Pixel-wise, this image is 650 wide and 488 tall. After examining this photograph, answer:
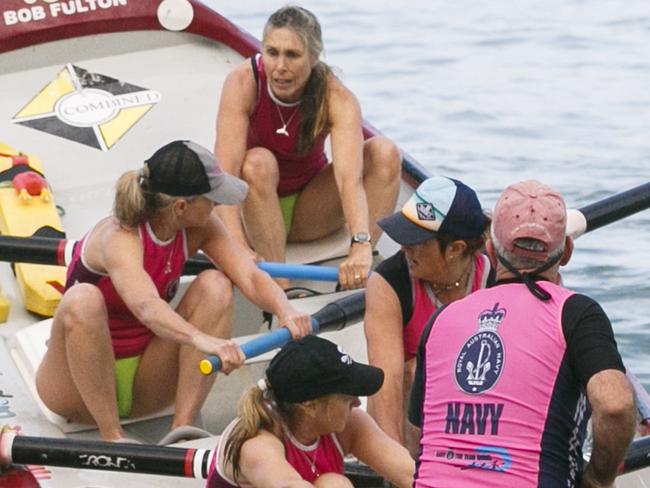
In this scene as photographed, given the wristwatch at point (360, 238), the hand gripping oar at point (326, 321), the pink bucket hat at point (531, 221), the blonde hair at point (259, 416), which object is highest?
the pink bucket hat at point (531, 221)

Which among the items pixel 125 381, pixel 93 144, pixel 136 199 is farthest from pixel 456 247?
pixel 93 144

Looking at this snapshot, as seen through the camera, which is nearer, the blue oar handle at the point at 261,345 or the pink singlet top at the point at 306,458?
the pink singlet top at the point at 306,458

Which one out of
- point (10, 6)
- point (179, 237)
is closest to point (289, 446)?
point (179, 237)

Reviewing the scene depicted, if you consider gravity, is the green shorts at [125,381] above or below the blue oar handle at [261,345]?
below

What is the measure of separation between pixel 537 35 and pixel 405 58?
916 mm

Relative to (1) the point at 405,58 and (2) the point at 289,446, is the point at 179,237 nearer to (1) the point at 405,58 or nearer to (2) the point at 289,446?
(2) the point at 289,446

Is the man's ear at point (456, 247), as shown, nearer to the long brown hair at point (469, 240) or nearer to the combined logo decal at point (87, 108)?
Result: the long brown hair at point (469, 240)

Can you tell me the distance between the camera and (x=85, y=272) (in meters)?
4.84

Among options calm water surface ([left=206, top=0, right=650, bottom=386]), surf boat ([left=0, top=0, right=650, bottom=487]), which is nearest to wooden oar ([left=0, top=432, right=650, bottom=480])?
surf boat ([left=0, top=0, right=650, bottom=487])

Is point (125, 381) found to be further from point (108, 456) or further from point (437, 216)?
point (437, 216)

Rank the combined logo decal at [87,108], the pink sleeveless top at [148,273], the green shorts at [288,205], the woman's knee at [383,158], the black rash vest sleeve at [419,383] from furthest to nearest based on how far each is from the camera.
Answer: the combined logo decal at [87,108] → the green shorts at [288,205] → the woman's knee at [383,158] → the pink sleeveless top at [148,273] → the black rash vest sleeve at [419,383]

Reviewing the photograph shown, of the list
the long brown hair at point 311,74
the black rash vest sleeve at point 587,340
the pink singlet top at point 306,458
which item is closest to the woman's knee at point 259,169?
the long brown hair at point 311,74

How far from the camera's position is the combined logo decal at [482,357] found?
143 inches

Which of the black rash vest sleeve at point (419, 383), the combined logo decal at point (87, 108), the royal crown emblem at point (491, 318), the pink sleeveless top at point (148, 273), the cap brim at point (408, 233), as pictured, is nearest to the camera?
the royal crown emblem at point (491, 318)
